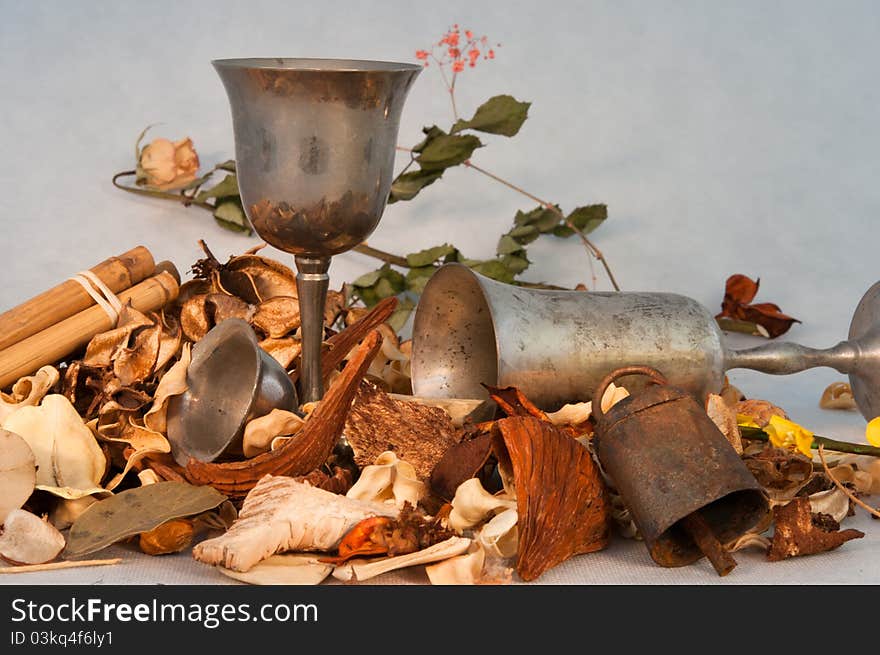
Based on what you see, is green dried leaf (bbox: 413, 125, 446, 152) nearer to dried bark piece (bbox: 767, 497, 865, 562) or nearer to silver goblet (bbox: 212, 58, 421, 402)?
silver goblet (bbox: 212, 58, 421, 402)

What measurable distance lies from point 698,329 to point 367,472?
2.53 feet

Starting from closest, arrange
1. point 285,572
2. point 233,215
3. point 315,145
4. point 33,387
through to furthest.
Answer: point 285,572 → point 315,145 → point 33,387 → point 233,215

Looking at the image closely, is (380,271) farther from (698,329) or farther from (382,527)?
(382,527)

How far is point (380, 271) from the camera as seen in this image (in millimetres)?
3385

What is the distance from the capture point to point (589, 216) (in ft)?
12.1

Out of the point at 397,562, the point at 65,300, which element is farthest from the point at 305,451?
the point at 65,300

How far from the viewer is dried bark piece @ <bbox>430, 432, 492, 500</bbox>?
7.47 feet

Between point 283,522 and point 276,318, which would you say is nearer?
point 283,522

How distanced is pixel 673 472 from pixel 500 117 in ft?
4.65

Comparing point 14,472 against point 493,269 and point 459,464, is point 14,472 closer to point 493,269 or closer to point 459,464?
point 459,464

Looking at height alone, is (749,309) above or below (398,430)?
below

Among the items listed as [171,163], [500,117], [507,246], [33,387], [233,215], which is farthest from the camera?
[171,163]

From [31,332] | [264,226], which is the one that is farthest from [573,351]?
[31,332]

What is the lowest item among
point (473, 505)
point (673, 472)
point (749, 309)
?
point (749, 309)
